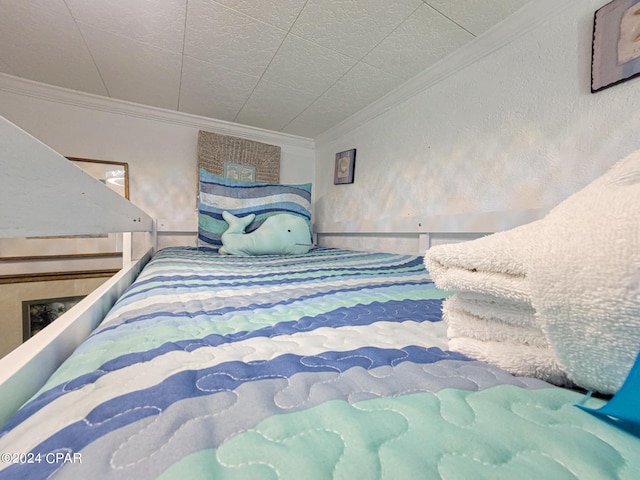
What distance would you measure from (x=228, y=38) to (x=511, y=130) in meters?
1.39

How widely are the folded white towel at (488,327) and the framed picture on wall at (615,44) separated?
114 cm

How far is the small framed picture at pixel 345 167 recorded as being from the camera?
7.24ft

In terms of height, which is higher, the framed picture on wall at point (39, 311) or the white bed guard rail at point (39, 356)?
the white bed guard rail at point (39, 356)

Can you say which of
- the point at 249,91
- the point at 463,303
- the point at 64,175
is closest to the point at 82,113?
the point at 249,91

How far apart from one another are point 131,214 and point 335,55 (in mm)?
1242

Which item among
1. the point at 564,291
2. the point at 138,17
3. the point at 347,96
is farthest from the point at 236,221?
the point at 564,291

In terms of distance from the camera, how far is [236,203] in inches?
68.2

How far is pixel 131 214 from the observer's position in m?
0.88

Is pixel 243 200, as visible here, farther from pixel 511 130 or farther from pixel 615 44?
pixel 615 44

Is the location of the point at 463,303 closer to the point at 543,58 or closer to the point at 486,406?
the point at 486,406

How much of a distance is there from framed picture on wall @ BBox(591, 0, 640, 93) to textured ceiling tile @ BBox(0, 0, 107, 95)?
2072mm

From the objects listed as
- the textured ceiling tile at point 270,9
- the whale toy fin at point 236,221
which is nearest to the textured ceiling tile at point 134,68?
the textured ceiling tile at point 270,9

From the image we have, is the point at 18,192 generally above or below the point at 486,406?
above

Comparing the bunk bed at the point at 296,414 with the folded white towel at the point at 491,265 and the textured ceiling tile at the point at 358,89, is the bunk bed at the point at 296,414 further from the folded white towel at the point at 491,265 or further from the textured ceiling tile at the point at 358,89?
the textured ceiling tile at the point at 358,89
